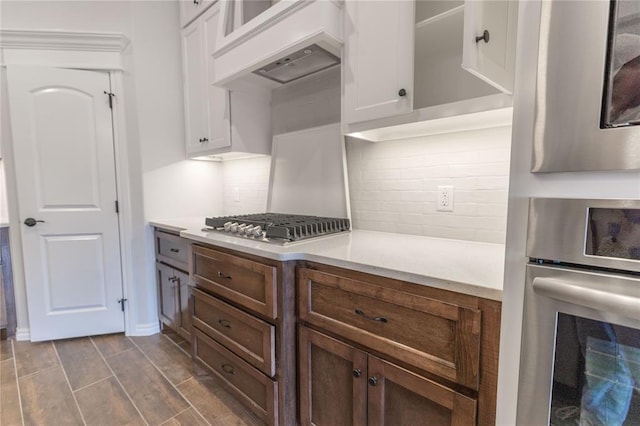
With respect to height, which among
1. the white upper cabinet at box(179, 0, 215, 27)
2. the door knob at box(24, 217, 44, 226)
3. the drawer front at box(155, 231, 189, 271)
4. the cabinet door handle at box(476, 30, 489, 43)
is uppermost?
the white upper cabinet at box(179, 0, 215, 27)

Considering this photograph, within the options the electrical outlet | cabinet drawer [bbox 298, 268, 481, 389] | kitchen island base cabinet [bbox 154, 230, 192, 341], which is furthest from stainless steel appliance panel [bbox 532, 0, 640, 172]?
kitchen island base cabinet [bbox 154, 230, 192, 341]

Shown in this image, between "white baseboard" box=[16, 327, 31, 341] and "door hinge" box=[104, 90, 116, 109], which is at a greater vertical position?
"door hinge" box=[104, 90, 116, 109]

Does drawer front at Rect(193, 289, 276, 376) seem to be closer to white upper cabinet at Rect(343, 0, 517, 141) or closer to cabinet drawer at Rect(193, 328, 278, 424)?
cabinet drawer at Rect(193, 328, 278, 424)

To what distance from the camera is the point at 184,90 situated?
8.34 feet

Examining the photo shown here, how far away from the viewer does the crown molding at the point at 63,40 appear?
2.26 metres

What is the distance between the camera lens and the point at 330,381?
1.24 metres

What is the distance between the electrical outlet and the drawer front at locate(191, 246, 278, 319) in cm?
86

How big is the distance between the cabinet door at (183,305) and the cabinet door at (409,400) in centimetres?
147

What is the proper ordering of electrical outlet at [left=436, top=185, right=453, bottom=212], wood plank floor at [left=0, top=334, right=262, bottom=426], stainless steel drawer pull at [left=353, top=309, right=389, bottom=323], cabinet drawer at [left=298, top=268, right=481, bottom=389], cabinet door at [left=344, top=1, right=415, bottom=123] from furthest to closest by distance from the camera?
wood plank floor at [left=0, top=334, right=262, bottom=426], electrical outlet at [left=436, top=185, right=453, bottom=212], cabinet door at [left=344, top=1, right=415, bottom=123], stainless steel drawer pull at [left=353, top=309, right=389, bottom=323], cabinet drawer at [left=298, top=268, right=481, bottom=389]

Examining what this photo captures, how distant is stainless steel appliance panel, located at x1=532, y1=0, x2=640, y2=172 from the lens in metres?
0.56

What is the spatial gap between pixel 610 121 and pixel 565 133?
0.07 meters

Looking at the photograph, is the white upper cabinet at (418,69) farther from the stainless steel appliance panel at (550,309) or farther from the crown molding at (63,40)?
the crown molding at (63,40)

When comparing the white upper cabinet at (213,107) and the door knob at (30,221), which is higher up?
the white upper cabinet at (213,107)

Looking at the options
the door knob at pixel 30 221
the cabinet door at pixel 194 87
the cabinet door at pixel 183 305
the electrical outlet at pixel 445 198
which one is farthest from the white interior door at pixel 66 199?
the electrical outlet at pixel 445 198
